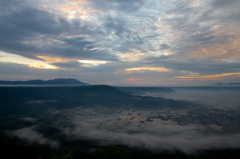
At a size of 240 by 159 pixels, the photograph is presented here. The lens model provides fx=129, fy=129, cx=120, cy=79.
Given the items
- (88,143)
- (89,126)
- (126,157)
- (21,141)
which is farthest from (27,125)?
(126,157)

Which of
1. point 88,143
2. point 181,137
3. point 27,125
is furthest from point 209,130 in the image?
point 27,125

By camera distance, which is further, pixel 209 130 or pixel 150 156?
pixel 209 130

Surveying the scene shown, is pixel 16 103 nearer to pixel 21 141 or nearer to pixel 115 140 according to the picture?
pixel 21 141

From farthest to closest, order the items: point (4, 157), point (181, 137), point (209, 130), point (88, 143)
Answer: point (209, 130), point (181, 137), point (88, 143), point (4, 157)

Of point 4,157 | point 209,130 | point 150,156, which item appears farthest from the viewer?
point 209,130

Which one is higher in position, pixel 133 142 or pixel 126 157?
pixel 126 157

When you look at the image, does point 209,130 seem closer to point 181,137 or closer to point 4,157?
point 181,137

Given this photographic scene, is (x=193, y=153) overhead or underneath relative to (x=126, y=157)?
underneath

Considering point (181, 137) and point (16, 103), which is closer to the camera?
A: point (181, 137)

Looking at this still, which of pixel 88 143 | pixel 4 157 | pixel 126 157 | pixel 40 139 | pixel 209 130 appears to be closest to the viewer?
pixel 126 157
